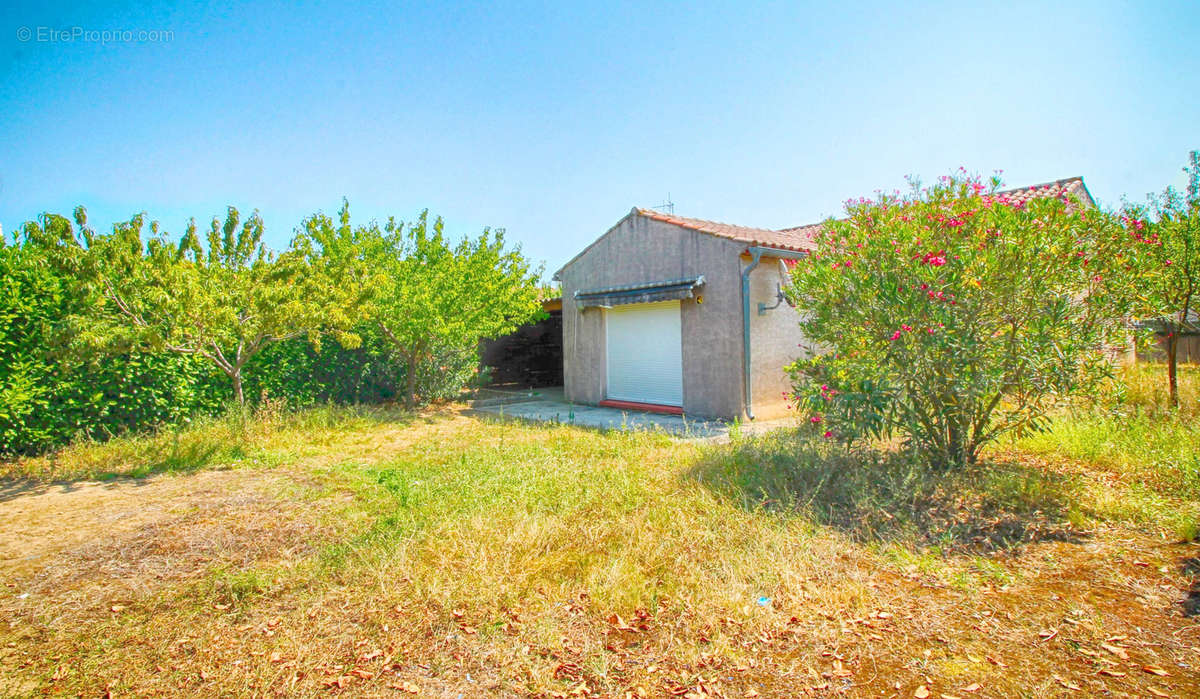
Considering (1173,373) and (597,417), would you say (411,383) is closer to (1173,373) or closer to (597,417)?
(597,417)

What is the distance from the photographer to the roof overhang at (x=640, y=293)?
10.6 meters

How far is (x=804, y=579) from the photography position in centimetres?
368

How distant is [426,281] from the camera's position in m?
10.7

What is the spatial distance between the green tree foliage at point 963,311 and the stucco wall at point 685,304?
13.7ft

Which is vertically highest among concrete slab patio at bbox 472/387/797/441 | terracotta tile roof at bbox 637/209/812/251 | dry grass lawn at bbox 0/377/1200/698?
terracotta tile roof at bbox 637/209/812/251

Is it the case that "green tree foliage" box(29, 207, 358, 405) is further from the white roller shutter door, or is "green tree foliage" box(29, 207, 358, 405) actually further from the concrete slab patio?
the white roller shutter door

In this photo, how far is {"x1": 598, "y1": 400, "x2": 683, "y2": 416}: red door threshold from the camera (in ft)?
37.1

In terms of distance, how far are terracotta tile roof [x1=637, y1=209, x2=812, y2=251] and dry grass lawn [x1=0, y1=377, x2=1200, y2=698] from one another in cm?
506

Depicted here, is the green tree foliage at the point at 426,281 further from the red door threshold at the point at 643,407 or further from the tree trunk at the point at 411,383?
the red door threshold at the point at 643,407

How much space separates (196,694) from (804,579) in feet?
11.6

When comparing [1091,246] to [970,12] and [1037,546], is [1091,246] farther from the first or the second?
[970,12]

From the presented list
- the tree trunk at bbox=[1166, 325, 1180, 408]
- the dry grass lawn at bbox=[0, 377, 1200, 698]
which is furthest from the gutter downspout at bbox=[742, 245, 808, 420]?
the tree trunk at bbox=[1166, 325, 1180, 408]

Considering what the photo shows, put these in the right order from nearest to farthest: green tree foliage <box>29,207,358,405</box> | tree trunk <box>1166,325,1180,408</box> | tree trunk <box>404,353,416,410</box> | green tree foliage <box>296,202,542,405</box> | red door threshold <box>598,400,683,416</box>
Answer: green tree foliage <box>29,207,358,405</box>, tree trunk <box>1166,325,1180,408</box>, green tree foliage <box>296,202,542,405</box>, red door threshold <box>598,400,683,416</box>, tree trunk <box>404,353,416,410</box>

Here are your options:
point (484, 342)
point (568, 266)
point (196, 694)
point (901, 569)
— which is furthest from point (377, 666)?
point (484, 342)
